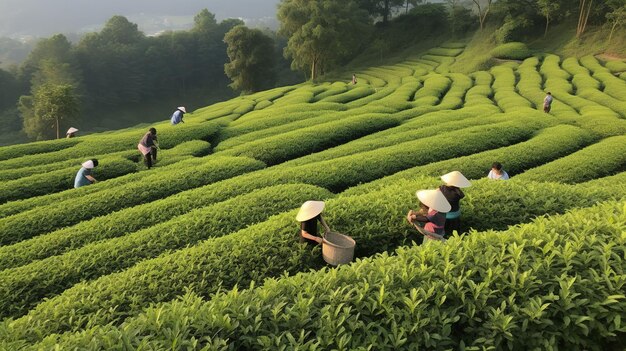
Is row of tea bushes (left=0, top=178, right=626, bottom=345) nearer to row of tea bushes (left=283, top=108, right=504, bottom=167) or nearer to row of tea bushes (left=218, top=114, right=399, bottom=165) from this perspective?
row of tea bushes (left=283, top=108, right=504, bottom=167)

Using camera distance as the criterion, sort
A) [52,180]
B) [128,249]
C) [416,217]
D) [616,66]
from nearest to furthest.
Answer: [416,217]
[128,249]
[52,180]
[616,66]

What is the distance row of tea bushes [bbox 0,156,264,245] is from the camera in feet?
38.6

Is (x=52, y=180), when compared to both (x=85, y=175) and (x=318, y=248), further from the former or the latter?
(x=318, y=248)

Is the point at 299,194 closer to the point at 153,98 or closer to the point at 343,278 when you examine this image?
the point at 343,278

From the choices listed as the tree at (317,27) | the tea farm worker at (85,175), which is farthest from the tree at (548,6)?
the tea farm worker at (85,175)

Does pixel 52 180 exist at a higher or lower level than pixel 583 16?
lower

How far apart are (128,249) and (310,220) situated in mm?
4665

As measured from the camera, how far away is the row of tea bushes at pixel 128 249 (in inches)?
325

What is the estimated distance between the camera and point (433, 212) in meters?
7.71

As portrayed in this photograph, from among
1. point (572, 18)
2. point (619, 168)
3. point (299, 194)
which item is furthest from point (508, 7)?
point (299, 194)

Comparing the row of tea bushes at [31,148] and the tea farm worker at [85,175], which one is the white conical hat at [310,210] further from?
the row of tea bushes at [31,148]

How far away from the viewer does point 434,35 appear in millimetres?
70250

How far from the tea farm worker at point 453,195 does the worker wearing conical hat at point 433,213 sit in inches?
22.8

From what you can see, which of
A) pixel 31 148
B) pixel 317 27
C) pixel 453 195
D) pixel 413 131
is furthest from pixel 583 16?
pixel 31 148
